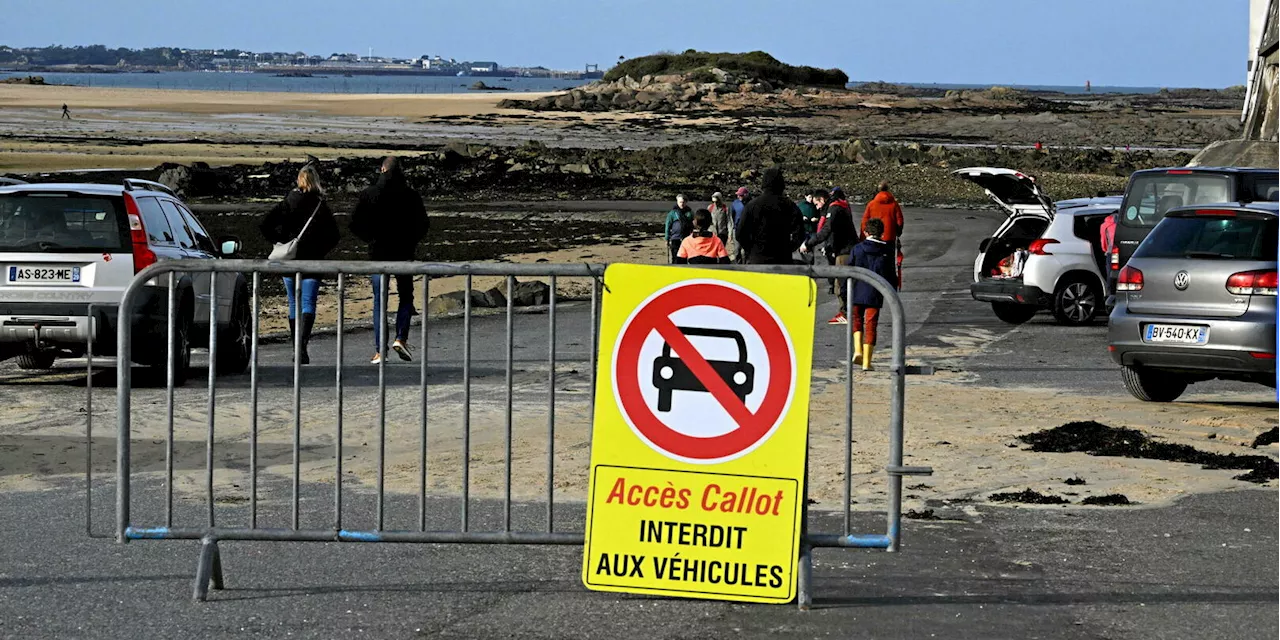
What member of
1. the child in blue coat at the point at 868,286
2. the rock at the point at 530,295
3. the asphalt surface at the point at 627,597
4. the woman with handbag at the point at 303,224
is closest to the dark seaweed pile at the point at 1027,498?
the asphalt surface at the point at 627,597

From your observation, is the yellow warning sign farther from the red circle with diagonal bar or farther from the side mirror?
the side mirror

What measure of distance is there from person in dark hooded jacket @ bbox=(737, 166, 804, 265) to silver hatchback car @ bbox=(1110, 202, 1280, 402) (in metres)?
4.15

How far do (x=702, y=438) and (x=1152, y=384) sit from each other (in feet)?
25.5

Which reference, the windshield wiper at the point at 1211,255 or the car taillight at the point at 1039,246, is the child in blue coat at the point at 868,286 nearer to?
the windshield wiper at the point at 1211,255

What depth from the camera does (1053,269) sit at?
65.1 ft

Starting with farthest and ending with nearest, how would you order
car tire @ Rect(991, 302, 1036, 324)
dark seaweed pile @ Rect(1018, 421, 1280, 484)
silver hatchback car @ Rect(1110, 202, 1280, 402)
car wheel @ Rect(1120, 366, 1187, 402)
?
car tire @ Rect(991, 302, 1036, 324)
car wheel @ Rect(1120, 366, 1187, 402)
silver hatchback car @ Rect(1110, 202, 1280, 402)
dark seaweed pile @ Rect(1018, 421, 1280, 484)

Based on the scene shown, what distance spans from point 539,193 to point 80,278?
33823 mm

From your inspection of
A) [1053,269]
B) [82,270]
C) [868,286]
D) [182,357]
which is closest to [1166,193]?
[1053,269]

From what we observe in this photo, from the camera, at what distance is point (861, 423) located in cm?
1198

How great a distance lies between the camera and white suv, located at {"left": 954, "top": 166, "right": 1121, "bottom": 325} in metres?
19.8

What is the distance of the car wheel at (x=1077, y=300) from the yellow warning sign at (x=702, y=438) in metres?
13.8


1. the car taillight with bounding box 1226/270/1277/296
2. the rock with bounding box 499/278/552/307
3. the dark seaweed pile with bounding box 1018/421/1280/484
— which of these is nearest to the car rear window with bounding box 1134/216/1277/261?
the car taillight with bounding box 1226/270/1277/296

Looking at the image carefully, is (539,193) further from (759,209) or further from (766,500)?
(766,500)

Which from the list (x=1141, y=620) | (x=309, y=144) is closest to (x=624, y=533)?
(x=1141, y=620)
